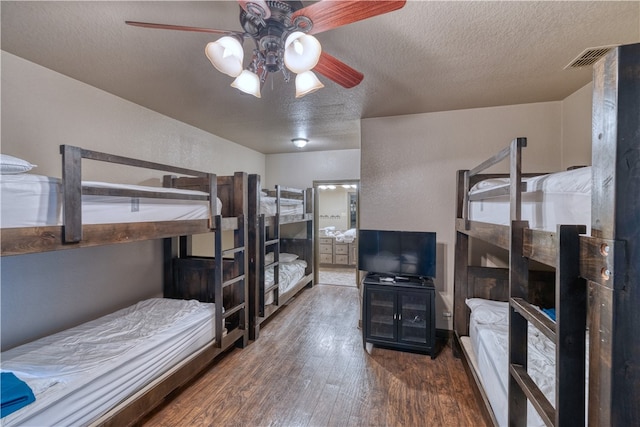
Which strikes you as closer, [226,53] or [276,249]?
[226,53]

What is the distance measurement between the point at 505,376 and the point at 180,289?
10.3 feet

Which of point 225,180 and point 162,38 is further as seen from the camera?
point 225,180

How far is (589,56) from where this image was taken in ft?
6.56

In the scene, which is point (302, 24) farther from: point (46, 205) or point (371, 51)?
point (46, 205)

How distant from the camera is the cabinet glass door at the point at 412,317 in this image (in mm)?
2904

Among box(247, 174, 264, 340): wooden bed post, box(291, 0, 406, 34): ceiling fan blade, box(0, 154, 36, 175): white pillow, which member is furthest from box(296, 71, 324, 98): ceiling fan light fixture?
box(247, 174, 264, 340): wooden bed post

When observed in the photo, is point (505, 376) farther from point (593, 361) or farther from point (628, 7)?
point (628, 7)

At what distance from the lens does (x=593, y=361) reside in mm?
736

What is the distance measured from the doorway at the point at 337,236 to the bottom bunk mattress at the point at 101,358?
10.8 feet

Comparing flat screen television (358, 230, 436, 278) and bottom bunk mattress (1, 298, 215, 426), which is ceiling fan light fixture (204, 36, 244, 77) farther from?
flat screen television (358, 230, 436, 278)

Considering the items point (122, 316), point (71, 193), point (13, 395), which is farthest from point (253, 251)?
point (13, 395)

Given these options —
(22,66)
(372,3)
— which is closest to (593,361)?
(372,3)

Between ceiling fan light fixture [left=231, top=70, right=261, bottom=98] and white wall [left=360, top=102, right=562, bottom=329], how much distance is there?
2082 millimetres

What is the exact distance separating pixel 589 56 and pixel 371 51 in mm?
1597
